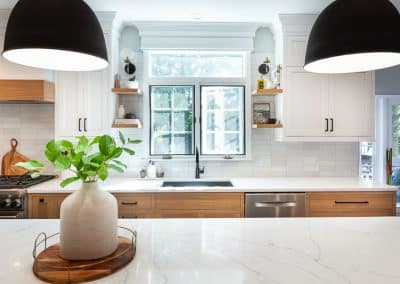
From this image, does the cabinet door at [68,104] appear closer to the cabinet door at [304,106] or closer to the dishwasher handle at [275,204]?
the dishwasher handle at [275,204]

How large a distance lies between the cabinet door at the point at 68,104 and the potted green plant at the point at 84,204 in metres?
1.98

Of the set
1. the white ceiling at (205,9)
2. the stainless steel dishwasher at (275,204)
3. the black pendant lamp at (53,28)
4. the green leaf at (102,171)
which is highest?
the white ceiling at (205,9)

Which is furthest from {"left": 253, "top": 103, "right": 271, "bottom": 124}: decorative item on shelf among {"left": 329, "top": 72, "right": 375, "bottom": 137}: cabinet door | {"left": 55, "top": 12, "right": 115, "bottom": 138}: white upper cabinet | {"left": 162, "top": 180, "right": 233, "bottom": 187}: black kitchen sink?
{"left": 55, "top": 12, "right": 115, "bottom": 138}: white upper cabinet

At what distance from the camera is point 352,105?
2873 mm

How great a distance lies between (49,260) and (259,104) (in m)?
2.66

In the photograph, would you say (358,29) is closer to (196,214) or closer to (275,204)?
(275,204)

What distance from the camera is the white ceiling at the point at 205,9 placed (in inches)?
102

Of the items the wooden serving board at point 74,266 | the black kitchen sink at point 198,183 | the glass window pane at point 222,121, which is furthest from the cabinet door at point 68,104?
the wooden serving board at point 74,266

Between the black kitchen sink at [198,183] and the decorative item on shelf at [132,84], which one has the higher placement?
the decorative item on shelf at [132,84]

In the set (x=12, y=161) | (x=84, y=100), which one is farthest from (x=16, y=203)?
(x=84, y=100)

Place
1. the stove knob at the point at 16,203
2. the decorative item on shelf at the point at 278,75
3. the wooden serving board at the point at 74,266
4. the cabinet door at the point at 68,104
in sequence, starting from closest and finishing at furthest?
the wooden serving board at the point at 74,266 → the stove knob at the point at 16,203 → the cabinet door at the point at 68,104 → the decorative item on shelf at the point at 278,75

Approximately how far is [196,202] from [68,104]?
5.33 ft

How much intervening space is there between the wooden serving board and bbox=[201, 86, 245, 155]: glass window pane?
7.45 feet

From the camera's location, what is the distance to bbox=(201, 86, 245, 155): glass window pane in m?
3.23
